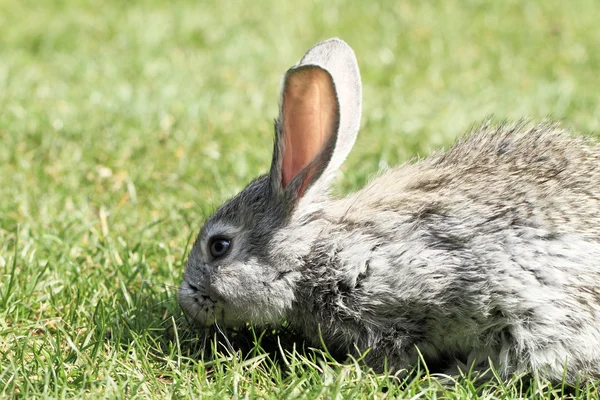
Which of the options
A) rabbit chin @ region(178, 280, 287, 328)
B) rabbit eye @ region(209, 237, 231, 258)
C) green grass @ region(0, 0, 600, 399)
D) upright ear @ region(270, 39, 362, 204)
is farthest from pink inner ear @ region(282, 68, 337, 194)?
green grass @ region(0, 0, 600, 399)

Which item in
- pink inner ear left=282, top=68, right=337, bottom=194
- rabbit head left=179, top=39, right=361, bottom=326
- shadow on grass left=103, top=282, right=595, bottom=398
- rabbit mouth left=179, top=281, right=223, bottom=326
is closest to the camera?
shadow on grass left=103, top=282, right=595, bottom=398

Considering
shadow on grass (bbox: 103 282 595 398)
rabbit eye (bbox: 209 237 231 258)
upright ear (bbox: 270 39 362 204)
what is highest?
upright ear (bbox: 270 39 362 204)

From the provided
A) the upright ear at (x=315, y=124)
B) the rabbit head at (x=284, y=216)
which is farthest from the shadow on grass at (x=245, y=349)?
the upright ear at (x=315, y=124)

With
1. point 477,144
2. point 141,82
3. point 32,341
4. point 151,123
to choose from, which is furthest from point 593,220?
point 141,82

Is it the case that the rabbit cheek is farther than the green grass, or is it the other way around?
the rabbit cheek

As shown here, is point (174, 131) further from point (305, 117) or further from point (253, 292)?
point (253, 292)

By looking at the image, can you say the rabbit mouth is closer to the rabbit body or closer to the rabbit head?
the rabbit head

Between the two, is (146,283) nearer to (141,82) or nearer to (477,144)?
(477,144)
